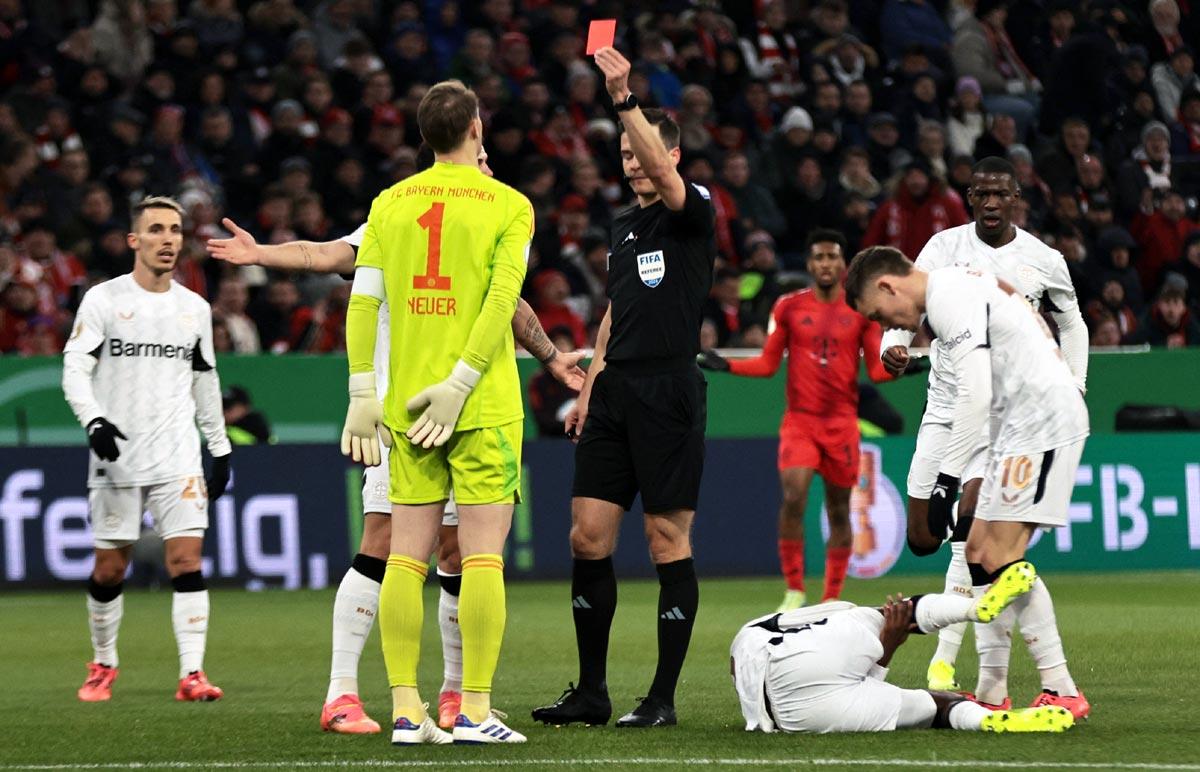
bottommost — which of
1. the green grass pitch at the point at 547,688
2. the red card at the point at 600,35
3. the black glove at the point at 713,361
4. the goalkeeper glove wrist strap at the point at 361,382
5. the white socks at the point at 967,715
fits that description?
the green grass pitch at the point at 547,688

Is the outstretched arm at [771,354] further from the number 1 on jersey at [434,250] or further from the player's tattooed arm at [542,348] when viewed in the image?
the number 1 on jersey at [434,250]

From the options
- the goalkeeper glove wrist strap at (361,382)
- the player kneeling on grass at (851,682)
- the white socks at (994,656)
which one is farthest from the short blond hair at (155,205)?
the white socks at (994,656)

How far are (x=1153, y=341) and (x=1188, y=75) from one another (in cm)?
508

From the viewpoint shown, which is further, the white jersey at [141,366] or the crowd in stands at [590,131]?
the crowd in stands at [590,131]

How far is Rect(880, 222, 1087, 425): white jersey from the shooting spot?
29.6 feet

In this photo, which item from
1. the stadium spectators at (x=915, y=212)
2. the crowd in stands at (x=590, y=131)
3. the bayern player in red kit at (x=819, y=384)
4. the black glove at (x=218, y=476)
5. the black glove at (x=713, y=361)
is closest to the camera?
the black glove at (x=218, y=476)

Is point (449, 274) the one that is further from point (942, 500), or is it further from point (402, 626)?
point (942, 500)

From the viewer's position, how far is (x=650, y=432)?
802 cm

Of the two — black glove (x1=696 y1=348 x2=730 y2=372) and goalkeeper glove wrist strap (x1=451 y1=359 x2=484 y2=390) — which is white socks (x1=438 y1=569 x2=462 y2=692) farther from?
black glove (x1=696 y1=348 x2=730 y2=372)

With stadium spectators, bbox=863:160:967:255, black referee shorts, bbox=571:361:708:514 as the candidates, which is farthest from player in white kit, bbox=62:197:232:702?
stadium spectators, bbox=863:160:967:255

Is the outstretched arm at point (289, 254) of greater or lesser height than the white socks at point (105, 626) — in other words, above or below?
above

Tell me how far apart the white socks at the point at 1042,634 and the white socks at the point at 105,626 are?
183 inches

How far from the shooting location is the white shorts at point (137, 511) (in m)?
9.94

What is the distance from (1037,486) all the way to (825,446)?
6.37 meters
